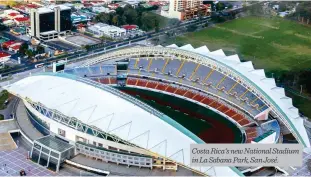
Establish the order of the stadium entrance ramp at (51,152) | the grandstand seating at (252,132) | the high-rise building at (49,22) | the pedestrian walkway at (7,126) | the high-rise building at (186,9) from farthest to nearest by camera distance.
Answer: the high-rise building at (186,9)
the high-rise building at (49,22)
the pedestrian walkway at (7,126)
the grandstand seating at (252,132)
the stadium entrance ramp at (51,152)

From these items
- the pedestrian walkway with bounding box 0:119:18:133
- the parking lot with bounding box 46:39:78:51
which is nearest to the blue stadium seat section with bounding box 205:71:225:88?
the pedestrian walkway with bounding box 0:119:18:133

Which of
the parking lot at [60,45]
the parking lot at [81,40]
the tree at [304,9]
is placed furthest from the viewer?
the tree at [304,9]

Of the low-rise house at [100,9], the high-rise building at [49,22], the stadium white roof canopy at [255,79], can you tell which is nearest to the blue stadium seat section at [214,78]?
the stadium white roof canopy at [255,79]

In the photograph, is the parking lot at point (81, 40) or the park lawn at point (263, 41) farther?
the parking lot at point (81, 40)

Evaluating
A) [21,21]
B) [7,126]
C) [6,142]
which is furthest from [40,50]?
[6,142]

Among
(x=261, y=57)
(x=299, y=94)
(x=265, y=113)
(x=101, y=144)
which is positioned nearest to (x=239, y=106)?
(x=265, y=113)

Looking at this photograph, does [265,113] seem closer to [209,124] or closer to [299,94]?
[209,124]

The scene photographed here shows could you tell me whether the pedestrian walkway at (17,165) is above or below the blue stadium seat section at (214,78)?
below

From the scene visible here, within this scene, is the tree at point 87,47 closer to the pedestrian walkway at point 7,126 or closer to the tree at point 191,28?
the tree at point 191,28
